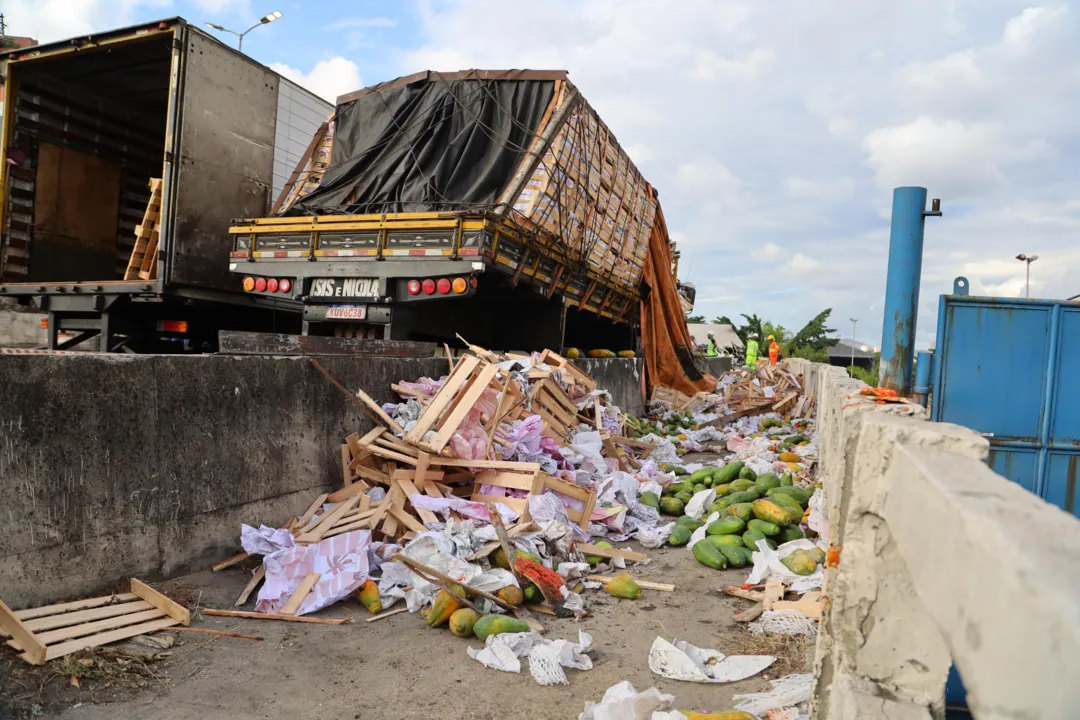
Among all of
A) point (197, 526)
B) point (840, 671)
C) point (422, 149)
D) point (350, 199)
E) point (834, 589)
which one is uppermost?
point (422, 149)

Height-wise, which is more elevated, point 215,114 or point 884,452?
point 215,114

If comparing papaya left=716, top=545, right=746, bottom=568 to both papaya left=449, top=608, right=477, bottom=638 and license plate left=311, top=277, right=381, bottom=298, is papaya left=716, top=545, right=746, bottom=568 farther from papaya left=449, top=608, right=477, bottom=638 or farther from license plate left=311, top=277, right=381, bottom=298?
license plate left=311, top=277, right=381, bottom=298

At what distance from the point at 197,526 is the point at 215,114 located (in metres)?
6.32

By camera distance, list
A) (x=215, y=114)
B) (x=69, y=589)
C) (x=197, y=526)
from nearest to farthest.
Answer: (x=69, y=589)
(x=197, y=526)
(x=215, y=114)

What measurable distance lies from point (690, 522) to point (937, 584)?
15.6 feet

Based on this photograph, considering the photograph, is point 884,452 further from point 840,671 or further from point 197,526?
point 197,526

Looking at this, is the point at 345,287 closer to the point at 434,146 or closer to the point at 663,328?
the point at 434,146

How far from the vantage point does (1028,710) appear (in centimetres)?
88

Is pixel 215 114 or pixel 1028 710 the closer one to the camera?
pixel 1028 710

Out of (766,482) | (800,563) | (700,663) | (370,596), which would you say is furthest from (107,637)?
(766,482)

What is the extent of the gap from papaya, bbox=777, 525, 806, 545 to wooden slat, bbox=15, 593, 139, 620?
13.8 ft

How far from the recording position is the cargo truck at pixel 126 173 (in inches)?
331

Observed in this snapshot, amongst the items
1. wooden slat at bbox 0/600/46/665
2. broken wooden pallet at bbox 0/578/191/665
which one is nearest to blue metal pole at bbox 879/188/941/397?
broken wooden pallet at bbox 0/578/191/665

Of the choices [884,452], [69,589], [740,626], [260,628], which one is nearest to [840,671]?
[884,452]
